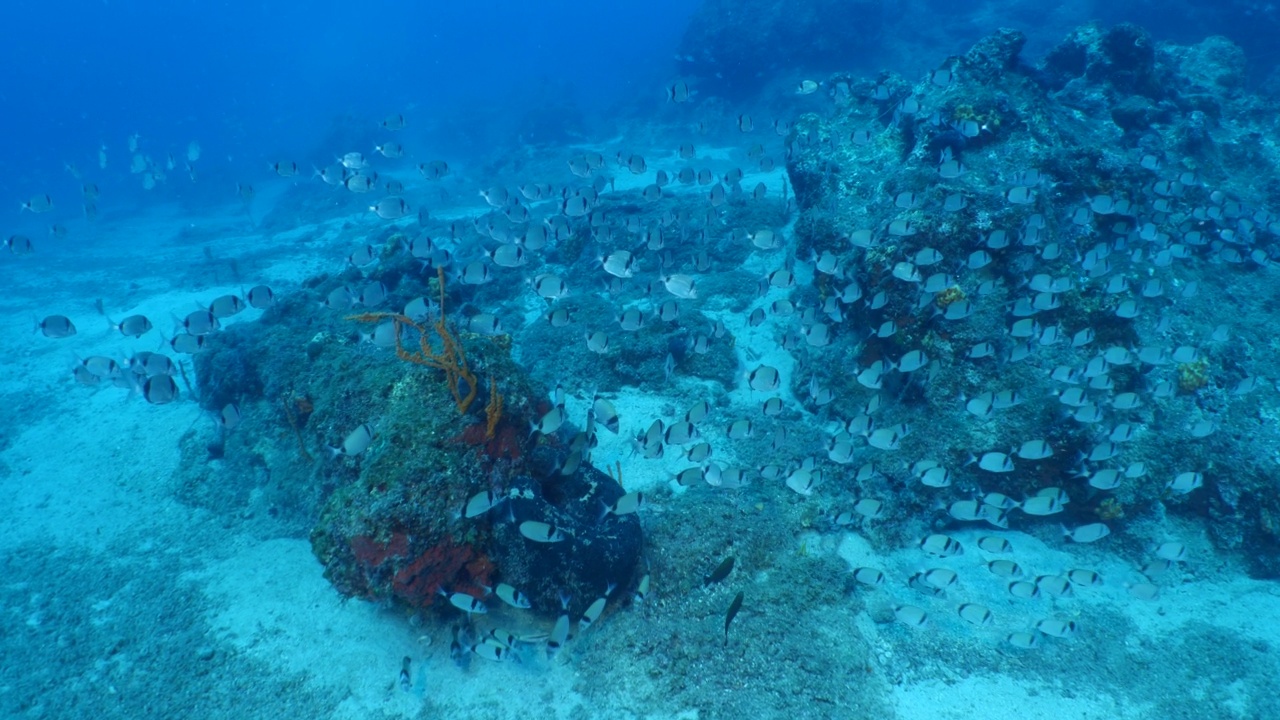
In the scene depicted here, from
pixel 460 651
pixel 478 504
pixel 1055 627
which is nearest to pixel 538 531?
pixel 478 504

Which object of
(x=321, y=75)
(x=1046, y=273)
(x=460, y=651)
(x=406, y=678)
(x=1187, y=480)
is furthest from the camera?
(x=321, y=75)

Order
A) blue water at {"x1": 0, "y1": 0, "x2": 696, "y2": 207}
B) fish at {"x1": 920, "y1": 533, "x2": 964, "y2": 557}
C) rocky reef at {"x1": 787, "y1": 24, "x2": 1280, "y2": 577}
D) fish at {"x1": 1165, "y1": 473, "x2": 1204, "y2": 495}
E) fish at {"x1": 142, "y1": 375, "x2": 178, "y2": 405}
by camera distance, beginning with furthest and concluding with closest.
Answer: blue water at {"x1": 0, "y1": 0, "x2": 696, "y2": 207} < rocky reef at {"x1": 787, "y1": 24, "x2": 1280, "y2": 577} < fish at {"x1": 142, "y1": 375, "x2": 178, "y2": 405} < fish at {"x1": 1165, "y1": 473, "x2": 1204, "y2": 495} < fish at {"x1": 920, "y1": 533, "x2": 964, "y2": 557}

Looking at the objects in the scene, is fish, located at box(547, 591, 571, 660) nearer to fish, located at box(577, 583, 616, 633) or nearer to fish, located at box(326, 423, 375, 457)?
fish, located at box(577, 583, 616, 633)

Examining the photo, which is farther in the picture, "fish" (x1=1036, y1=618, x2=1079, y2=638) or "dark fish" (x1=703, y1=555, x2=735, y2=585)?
"dark fish" (x1=703, y1=555, x2=735, y2=585)

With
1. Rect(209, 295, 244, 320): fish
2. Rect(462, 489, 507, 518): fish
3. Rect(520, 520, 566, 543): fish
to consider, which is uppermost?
Rect(209, 295, 244, 320): fish

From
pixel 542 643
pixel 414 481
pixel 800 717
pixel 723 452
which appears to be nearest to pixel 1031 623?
pixel 800 717

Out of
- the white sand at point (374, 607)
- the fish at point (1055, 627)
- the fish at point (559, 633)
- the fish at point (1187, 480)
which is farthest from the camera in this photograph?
the fish at point (1187, 480)

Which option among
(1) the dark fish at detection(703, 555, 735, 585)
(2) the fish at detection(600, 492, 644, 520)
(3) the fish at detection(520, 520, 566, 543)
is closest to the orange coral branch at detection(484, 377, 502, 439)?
(3) the fish at detection(520, 520, 566, 543)

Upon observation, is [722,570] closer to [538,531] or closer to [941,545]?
[538,531]

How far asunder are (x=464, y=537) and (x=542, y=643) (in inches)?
48.1

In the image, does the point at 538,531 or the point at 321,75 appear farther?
the point at 321,75

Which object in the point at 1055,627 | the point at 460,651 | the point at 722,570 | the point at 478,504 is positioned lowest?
the point at 1055,627

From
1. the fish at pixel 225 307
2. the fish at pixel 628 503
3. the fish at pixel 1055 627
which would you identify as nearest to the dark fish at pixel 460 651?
A: the fish at pixel 628 503

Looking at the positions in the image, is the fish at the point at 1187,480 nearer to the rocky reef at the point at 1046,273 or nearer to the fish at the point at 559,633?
the rocky reef at the point at 1046,273
